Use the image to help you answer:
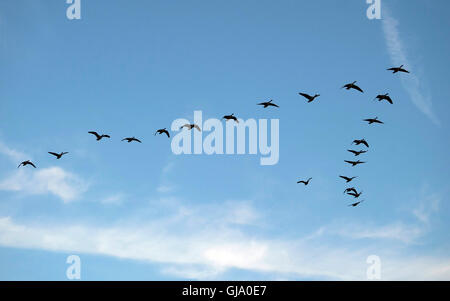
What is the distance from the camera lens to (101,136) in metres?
61.0
